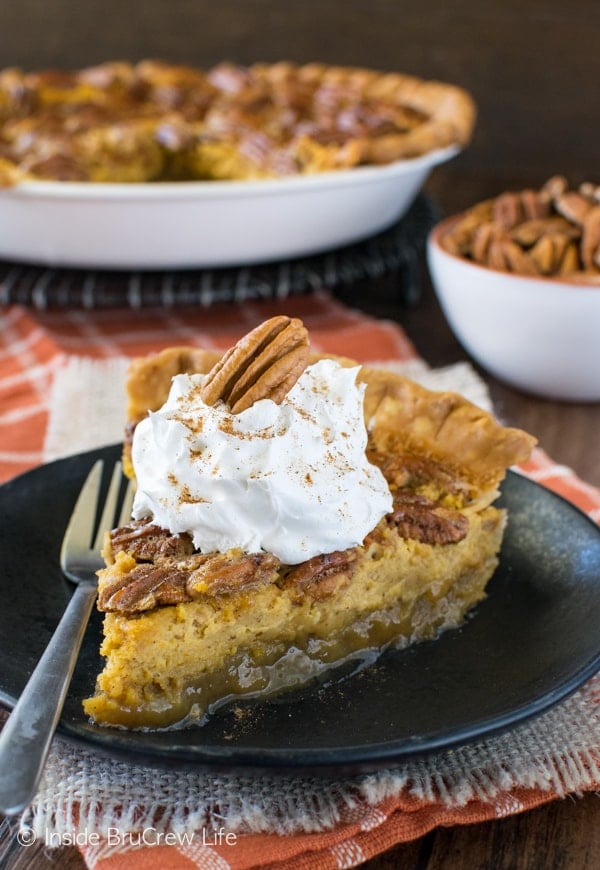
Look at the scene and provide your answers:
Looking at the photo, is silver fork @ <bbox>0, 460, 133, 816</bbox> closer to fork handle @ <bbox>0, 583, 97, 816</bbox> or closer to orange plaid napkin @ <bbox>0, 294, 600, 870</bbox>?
fork handle @ <bbox>0, 583, 97, 816</bbox>

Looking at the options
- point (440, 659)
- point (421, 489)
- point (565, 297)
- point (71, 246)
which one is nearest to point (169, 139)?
point (71, 246)

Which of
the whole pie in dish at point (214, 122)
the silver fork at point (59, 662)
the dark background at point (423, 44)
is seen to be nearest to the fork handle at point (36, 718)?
the silver fork at point (59, 662)

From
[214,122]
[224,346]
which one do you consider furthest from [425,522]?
[214,122]

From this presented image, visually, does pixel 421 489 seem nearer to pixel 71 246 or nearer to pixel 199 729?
pixel 199 729

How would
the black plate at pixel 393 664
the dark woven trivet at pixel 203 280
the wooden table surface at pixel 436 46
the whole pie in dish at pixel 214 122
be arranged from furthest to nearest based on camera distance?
the wooden table surface at pixel 436 46 < the whole pie in dish at pixel 214 122 < the dark woven trivet at pixel 203 280 < the black plate at pixel 393 664

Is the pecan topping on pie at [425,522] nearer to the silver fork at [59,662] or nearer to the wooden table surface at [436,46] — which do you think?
the silver fork at [59,662]

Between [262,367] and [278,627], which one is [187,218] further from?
[278,627]

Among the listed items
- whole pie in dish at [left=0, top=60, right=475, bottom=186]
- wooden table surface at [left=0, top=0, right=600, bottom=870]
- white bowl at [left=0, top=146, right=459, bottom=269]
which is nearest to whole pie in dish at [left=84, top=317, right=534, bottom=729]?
white bowl at [left=0, top=146, right=459, bottom=269]
